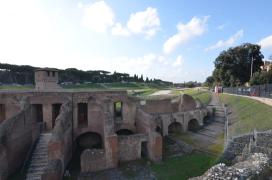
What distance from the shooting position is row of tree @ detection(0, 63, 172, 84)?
1918 inches

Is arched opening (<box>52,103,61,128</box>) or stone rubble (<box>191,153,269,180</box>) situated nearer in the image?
stone rubble (<box>191,153,269,180</box>)

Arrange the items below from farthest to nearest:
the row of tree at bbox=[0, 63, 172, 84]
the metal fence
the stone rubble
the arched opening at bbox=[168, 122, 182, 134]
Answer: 1. the row of tree at bbox=[0, 63, 172, 84]
2. the metal fence
3. the arched opening at bbox=[168, 122, 182, 134]
4. the stone rubble

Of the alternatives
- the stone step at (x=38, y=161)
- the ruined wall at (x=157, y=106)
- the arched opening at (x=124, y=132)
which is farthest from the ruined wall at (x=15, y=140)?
the ruined wall at (x=157, y=106)

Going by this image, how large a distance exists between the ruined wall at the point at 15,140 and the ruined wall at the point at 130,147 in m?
6.83

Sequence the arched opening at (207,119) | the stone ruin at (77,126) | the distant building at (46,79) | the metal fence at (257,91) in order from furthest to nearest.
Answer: the metal fence at (257,91)
the arched opening at (207,119)
the distant building at (46,79)
the stone ruin at (77,126)

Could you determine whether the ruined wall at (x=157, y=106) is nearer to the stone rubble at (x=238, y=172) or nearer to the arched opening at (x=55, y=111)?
the arched opening at (x=55, y=111)

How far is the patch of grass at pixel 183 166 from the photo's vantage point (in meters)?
12.8

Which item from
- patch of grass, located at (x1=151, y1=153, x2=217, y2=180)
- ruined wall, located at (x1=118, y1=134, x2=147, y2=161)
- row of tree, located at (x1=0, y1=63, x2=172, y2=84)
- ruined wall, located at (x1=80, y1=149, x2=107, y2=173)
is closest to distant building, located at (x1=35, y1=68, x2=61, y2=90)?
ruined wall, located at (x1=80, y1=149, x2=107, y2=173)

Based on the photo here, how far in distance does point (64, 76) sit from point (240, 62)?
1742 inches

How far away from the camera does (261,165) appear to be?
7.88 metres

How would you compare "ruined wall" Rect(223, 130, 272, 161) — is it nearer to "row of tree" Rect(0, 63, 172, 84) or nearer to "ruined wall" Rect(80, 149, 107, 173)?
"ruined wall" Rect(80, 149, 107, 173)

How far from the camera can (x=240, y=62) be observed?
145 feet

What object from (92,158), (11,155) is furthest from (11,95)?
A: (92,158)

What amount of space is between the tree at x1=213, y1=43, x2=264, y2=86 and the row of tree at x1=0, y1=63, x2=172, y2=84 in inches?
1577
